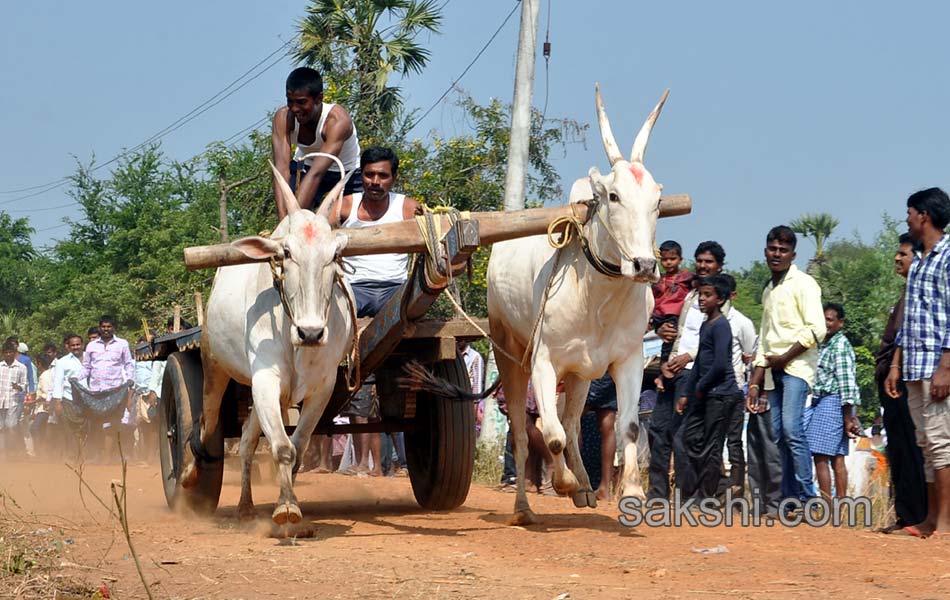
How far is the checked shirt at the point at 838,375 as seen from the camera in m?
9.44

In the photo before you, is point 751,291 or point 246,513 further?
point 751,291

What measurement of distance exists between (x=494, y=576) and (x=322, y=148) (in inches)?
140

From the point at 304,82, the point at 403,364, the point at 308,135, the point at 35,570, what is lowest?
the point at 35,570

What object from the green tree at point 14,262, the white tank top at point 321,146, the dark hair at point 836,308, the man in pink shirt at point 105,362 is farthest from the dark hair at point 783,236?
the green tree at point 14,262

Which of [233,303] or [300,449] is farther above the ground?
[233,303]

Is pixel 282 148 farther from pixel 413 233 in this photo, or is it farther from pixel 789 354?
pixel 789 354

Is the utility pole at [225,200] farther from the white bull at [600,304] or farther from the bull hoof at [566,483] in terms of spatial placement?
the bull hoof at [566,483]

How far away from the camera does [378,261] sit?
8.43 m

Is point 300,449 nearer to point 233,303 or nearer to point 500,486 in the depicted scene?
point 233,303

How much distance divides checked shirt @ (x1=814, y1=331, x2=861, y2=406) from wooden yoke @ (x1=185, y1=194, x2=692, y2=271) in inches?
114

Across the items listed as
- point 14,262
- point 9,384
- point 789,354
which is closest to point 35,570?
point 789,354

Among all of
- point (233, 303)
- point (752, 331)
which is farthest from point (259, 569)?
point (752, 331)

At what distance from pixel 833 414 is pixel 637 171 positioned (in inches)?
138

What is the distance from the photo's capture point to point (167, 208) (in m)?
36.2
